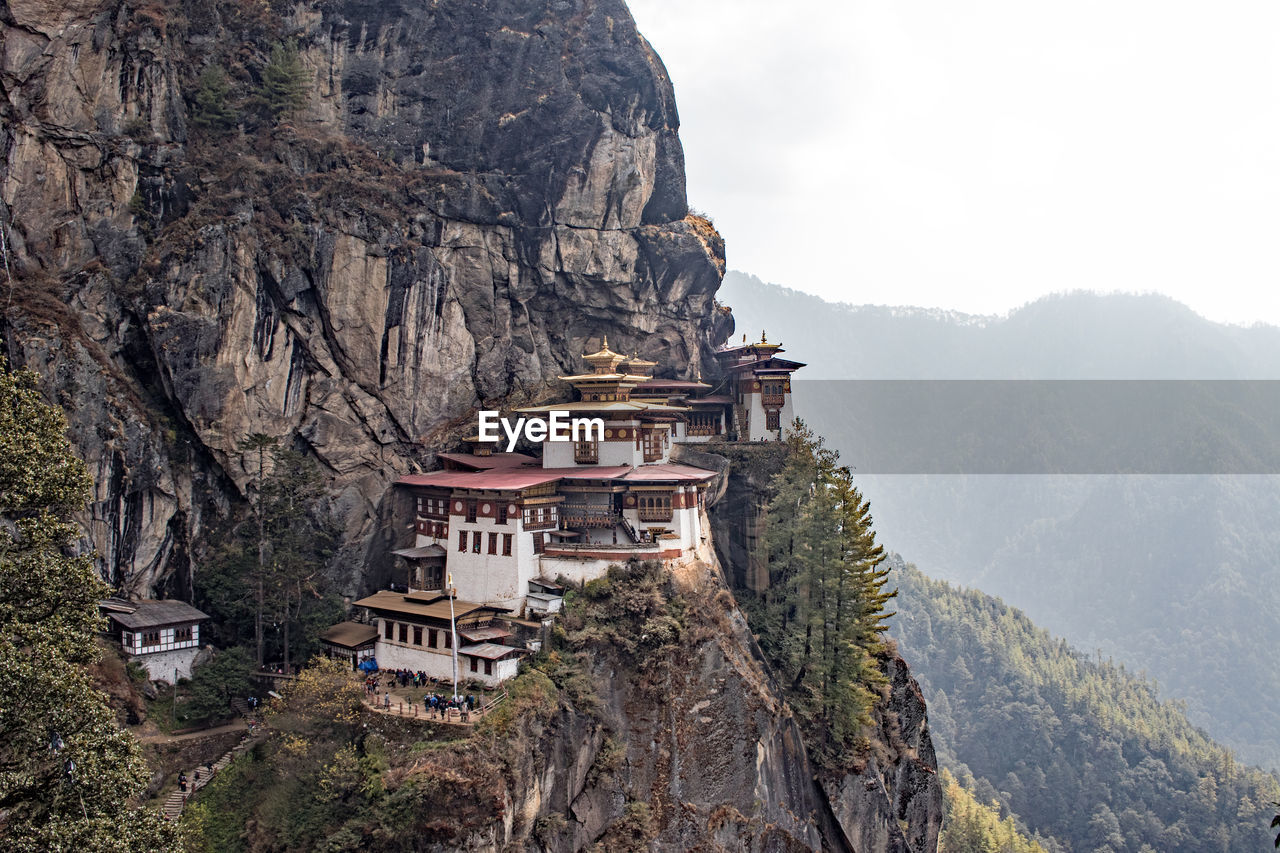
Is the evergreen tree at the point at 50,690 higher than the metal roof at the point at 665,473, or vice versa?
the metal roof at the point at 665,473

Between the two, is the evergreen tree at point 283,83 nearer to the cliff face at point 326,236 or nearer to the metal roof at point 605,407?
the cliff face at point 326,236

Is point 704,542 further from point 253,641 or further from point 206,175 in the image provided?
point 206,175

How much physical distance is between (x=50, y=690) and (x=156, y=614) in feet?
53.4

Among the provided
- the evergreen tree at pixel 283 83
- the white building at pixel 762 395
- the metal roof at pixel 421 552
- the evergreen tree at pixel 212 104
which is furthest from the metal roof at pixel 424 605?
the evergreen tree at pixel 283 83

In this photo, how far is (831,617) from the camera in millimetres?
42625

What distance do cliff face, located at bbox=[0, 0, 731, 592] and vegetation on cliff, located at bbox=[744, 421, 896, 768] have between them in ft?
54.5

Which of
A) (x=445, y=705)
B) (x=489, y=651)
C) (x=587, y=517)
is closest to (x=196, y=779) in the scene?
(x=445, y=705)

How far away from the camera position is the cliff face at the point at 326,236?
37.7 metres

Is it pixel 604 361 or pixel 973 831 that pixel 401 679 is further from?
pixel 973 831

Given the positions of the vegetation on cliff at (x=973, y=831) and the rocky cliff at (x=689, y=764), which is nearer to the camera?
the rocky cliff at (x=689, y=764)

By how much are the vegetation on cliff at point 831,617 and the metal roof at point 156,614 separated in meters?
25.5

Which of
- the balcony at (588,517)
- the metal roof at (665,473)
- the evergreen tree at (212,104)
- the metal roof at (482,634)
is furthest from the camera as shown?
the evergreen tree at (212,104)

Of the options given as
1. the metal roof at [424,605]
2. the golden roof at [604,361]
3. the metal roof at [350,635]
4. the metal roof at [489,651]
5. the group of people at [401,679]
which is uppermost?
the golden roof at [604,361]

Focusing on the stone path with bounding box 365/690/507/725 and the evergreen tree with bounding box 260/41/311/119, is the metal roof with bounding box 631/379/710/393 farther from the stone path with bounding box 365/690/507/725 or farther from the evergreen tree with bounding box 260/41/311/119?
the stone path with bounding box 365/690/507/725
